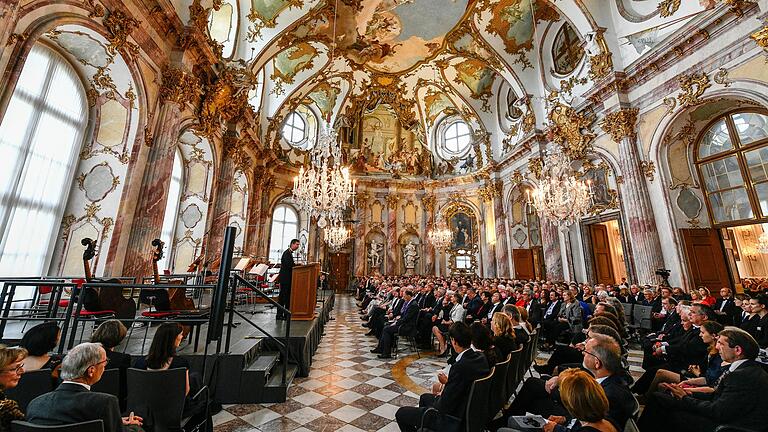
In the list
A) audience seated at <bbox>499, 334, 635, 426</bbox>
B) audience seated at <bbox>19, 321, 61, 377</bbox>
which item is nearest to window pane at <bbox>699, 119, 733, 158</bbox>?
audience seated at <bbox>499, 334, 635, 426</bbox>

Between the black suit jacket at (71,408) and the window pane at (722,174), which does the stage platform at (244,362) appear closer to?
the black suit jacket at (71,408)

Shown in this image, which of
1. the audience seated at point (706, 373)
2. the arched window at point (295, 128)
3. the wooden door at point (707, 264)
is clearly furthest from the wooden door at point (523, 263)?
the arched window at point (295, 128)

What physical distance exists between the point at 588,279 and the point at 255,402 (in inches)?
463

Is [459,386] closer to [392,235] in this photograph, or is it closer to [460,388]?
[460,388]

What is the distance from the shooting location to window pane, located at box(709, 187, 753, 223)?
26.1ft

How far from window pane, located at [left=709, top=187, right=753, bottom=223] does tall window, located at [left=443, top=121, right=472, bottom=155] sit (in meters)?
12.4

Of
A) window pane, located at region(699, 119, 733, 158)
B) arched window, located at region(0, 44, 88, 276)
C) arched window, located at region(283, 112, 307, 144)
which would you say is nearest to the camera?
arched window, located at region(0, 44, 88, 276)

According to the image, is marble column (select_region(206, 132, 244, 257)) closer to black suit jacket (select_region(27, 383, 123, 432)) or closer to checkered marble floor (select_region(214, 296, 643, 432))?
checkered marble floor (select_region(214, 296, 643, 432))

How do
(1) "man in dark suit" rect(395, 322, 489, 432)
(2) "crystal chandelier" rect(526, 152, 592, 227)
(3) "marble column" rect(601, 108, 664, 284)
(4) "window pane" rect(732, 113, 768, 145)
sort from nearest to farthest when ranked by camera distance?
(1) "man in dark suit" rect(395, 322, 489, 432)
(4) "window pane" rect(732, 113, 768, 145)
(2) "crystal chandelier" rect(526, 152, 592, 227)
(3) "marble column" rect(601, 108, 664, 284)

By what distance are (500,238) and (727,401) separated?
14.2 m

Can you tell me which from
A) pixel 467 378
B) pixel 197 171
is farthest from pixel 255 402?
pixel 197 171

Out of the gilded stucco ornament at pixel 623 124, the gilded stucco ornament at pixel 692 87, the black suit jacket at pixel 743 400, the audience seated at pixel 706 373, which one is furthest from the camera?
the gilded stucco ornament at pixel 623 124

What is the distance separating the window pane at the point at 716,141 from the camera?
326 inches

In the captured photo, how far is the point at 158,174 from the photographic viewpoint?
23.0ft
